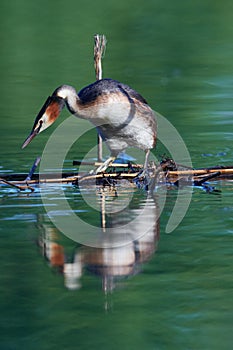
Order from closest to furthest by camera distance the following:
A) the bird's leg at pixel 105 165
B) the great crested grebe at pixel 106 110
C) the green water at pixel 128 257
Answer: the green water at pixel 128 257 < the great crested grebe at pixel 106 110 < the bird's leg at pixel 105 165

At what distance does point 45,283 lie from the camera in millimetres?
5410

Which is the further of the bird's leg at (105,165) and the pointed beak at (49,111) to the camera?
the bird's leg at (105,165)

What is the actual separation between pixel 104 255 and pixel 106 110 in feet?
7.67

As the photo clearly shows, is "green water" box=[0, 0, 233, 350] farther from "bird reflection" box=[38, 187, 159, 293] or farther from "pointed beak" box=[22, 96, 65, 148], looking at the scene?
"pointed beak" box=[22, 96, 65, 148]

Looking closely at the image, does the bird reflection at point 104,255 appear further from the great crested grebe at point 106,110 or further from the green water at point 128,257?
the great crested grebe at point 106,110

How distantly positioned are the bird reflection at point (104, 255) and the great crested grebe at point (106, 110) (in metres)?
1.45

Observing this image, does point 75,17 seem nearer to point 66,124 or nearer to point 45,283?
point 66,124

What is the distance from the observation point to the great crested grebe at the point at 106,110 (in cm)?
805

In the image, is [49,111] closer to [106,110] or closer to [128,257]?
[106,110]

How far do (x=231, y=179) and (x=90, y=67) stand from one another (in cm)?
881

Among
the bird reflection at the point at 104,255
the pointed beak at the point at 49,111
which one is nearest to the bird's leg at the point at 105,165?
the pointed beak at the point at 49,111

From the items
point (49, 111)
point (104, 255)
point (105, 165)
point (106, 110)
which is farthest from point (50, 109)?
point (104, 255)

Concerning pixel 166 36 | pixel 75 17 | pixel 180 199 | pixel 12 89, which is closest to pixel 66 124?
pixel 12 89

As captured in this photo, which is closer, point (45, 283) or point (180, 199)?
point (45, 283)
